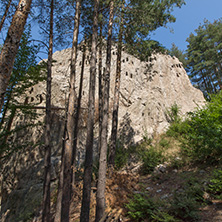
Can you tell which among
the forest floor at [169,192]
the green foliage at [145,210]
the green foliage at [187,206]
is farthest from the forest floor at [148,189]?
the green foliage at [145,210]

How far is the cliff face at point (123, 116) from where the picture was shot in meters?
10.4

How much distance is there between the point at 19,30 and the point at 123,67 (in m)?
15.5

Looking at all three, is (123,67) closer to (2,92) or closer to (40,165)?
(40,165)

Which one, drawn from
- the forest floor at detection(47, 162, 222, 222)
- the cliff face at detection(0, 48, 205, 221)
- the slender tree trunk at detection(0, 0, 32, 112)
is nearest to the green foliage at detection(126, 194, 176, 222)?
the forest floor at detection(47, 162, 222, 222)

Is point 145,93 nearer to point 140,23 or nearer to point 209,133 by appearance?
point 140,23

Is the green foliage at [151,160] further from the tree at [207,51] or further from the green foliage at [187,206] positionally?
the tree at [207,51]

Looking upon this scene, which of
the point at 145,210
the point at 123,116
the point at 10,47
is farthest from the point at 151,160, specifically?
the point at 10,47

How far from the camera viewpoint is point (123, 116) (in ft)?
46.0

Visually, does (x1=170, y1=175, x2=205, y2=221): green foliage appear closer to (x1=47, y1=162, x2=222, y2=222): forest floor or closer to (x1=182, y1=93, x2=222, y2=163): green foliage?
(x1=47, y1=162, x2=222, y2=222): forest floor

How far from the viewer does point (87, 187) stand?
15.9ft

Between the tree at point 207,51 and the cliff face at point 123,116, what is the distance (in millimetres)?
5586

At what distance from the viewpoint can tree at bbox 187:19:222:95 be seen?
68.2ft

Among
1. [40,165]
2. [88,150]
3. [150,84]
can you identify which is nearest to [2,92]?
[88,150]

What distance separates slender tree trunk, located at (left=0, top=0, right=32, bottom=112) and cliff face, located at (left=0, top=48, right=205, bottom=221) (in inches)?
265
